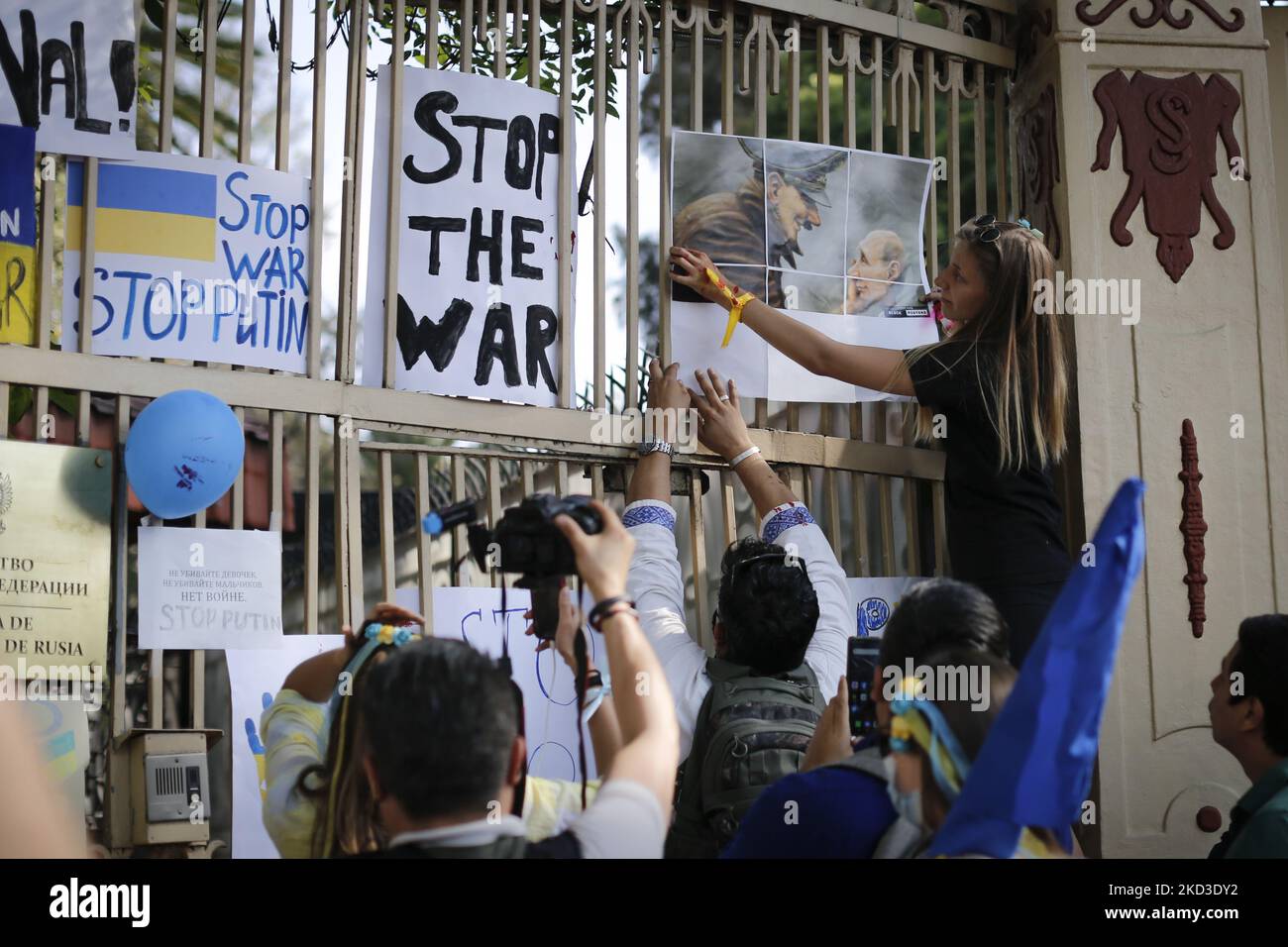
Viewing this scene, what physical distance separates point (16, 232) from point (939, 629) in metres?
2.74

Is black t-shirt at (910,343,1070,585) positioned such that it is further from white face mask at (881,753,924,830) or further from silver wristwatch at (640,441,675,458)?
white face mask at (881,753,924,830)

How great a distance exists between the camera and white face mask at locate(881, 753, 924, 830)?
2.45 metres

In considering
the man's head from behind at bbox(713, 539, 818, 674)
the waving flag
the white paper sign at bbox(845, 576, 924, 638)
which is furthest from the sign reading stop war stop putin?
the waving flag

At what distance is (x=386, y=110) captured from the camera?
4.55 meters

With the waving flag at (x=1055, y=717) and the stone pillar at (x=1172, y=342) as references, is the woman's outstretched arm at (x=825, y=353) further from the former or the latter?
the waving flag at (x=1055, y=717)

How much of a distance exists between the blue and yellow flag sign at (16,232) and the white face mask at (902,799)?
266 cm

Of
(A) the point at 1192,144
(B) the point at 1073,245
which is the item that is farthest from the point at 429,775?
(A) the point at 1192,144

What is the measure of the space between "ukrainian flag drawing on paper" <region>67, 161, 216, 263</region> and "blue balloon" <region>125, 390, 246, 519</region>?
49cm

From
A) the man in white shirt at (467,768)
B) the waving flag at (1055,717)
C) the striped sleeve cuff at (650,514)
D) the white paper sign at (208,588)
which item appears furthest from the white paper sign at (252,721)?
the waving flag at (1055,717)

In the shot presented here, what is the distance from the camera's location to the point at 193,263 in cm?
419

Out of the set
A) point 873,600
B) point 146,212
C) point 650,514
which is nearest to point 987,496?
point 873,600

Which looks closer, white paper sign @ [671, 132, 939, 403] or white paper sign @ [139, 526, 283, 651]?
white paper sign @ [139, 526, 283, 651]

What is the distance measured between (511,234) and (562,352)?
15.8 inches
